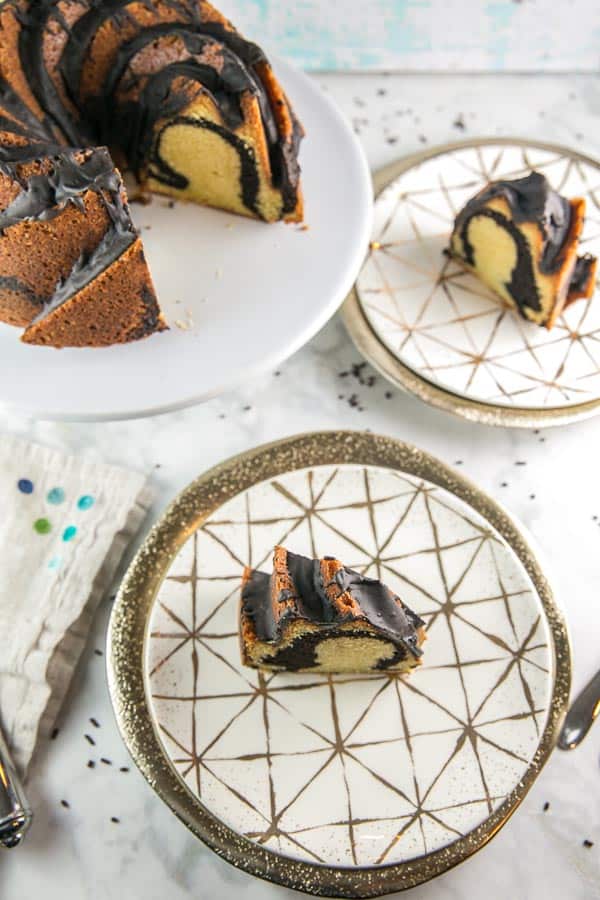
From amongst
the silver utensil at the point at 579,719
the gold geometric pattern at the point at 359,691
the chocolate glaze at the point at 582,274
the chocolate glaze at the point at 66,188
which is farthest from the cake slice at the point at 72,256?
the silver utensil at the point at 579,719

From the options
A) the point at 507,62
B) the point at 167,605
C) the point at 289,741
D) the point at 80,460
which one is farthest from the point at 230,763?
the point at 507,62

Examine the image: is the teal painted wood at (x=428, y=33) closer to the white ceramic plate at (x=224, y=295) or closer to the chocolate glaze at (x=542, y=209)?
the white ceramic plate at (x=224, y=295)

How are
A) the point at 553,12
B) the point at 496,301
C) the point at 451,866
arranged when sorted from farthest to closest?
1. the point at 553,12
2. the point at 496,301
3. the point at 451,866

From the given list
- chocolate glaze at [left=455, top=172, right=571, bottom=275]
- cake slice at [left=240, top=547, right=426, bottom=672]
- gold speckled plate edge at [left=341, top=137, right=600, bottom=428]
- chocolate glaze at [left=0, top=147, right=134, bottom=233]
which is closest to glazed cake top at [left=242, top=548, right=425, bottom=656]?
cake slice at [left=240, top=547, right=426, bottom=672]

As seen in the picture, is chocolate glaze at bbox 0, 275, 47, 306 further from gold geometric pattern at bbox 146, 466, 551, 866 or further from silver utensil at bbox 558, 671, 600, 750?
silver utensil at bbox 558, 671, 600, 750

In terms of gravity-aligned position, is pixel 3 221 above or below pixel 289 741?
above

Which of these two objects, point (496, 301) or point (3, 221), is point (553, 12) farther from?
point (3, 221)
